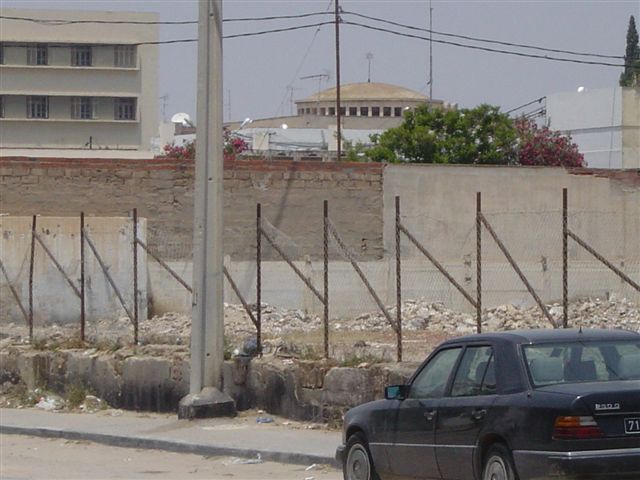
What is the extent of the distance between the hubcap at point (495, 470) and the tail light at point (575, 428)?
61cm

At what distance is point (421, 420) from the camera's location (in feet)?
33.6

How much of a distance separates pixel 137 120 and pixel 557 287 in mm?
45913

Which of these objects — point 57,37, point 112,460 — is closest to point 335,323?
point 112,460

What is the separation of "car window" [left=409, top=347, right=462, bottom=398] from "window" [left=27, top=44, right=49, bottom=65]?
6445 cm

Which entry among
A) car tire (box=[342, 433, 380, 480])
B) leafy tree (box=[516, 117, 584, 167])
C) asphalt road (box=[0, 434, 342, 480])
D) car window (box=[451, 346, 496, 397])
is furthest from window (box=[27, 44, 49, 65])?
car window (box=[451, 346, 496, 397])

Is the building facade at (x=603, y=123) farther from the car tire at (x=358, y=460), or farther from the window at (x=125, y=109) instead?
the car tire at (x=358, y=460)

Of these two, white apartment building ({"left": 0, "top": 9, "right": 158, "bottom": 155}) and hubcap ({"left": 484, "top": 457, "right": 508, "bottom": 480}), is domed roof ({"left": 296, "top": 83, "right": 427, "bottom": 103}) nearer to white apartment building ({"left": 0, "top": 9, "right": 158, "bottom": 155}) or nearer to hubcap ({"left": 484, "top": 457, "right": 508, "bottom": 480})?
white apartment building ({"left": 0, "top": 9, "right": 158, "bottom": 155})

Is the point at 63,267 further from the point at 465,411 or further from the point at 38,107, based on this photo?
the point at 38,107

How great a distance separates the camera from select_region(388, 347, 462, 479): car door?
33.1 ft

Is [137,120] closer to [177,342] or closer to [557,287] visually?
[557,287]

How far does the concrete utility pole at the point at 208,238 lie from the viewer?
17.5 meters

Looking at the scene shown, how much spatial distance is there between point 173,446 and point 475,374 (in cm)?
694

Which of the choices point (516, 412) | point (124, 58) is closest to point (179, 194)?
point (516, 412)

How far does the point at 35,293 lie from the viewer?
98.4ft
